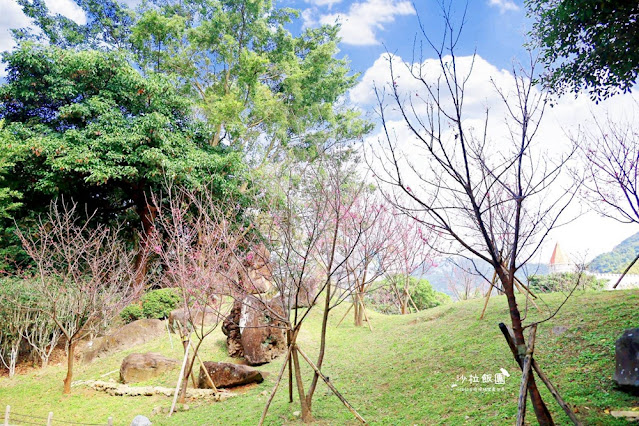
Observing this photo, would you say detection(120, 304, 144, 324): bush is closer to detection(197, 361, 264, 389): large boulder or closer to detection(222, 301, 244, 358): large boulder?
detection(222, 301, 244, 358): large boulder

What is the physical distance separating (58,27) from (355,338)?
53.4ft

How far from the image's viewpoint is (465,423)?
12.9 feet

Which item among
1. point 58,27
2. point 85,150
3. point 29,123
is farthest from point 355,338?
point 58,27

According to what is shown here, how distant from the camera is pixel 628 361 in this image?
12.6 feet

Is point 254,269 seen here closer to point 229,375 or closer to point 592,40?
point 229,375

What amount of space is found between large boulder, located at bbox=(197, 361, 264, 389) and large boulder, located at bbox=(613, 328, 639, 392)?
524 cm

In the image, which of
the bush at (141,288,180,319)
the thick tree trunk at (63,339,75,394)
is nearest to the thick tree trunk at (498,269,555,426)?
the thick tree trunk at (63,339,75,394)

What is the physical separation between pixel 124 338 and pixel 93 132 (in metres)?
5.72

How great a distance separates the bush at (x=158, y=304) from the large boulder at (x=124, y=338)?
581 millimetres

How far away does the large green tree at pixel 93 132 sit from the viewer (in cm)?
1127

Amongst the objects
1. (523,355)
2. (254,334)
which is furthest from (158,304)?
(523,355)

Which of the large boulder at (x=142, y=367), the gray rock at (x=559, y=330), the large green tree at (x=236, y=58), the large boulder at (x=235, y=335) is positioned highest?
the large green tree at (x=236, y=58)

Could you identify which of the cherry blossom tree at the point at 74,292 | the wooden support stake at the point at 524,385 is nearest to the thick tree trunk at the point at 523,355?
the wooden support stake at the point at 524,385

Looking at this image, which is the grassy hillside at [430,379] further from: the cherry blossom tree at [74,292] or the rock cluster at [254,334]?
the cherry blossom tree at [74,292]
